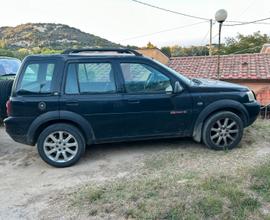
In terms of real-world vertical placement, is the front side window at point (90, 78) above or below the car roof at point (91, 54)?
below

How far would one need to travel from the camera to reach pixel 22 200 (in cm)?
A: 371

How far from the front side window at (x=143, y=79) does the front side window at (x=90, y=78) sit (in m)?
0.25

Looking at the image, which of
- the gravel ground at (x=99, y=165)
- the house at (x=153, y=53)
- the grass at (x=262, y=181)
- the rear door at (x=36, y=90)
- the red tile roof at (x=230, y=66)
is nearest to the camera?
the grass at (x=262, y=181)

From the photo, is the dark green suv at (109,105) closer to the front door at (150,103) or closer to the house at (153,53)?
the front door at (150,103)

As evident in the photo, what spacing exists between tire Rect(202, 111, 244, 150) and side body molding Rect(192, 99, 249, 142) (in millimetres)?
82

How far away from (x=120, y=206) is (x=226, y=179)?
1397mm

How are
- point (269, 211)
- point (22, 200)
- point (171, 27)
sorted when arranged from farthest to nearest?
point (171, 27) < point (22, 200) < point (269, 211)

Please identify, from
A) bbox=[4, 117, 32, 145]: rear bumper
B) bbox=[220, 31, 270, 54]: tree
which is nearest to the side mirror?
bbox=[4, 117, 32, 145]: rear bumper

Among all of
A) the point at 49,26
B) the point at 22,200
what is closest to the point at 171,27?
the point at 49,26

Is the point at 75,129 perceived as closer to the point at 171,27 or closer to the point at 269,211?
the point at 269,211

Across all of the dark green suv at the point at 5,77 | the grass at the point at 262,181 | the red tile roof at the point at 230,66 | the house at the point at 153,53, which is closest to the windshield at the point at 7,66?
the dark green suv at the point at 5,77

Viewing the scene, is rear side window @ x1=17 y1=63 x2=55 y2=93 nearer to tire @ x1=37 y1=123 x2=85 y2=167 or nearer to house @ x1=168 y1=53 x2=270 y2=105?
tire @ x1=37 y1=123 x2=85 y2=167

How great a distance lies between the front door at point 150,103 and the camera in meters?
4.78

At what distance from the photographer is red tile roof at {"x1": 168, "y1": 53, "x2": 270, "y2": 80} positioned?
18938 mm
